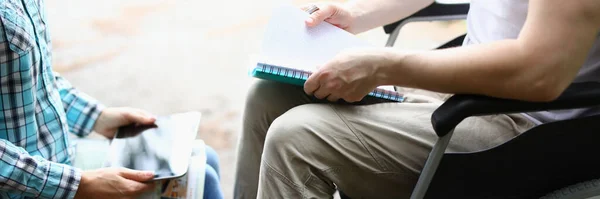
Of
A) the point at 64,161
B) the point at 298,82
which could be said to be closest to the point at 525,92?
the point at 298,82

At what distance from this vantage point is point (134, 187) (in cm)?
114

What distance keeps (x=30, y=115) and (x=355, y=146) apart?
20.6 inches

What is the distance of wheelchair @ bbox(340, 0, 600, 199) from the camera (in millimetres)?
949

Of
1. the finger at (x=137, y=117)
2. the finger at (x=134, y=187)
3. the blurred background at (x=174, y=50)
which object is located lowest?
the blurred background at (x=174, y=50)

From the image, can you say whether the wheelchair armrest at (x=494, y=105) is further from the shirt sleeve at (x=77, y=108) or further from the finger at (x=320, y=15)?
the shirt sleeve at (x=77, y=108)

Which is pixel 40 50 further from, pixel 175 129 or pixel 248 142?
pixel 248 142

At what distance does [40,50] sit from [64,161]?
21 centimetres

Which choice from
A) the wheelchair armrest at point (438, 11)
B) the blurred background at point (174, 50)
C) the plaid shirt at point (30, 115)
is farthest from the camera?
the blurred background at point (174, 50)

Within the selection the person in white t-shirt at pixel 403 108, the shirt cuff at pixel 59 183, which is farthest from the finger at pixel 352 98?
the shirt cuff at pixel 59 183

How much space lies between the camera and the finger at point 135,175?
1.15m

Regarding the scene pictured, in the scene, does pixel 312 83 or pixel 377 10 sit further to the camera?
pixel 377 10

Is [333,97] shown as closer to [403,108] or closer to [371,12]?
[403,108]

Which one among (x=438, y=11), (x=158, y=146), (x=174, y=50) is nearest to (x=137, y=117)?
(x=158, y=146)

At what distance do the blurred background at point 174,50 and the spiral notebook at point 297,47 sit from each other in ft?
2.32
